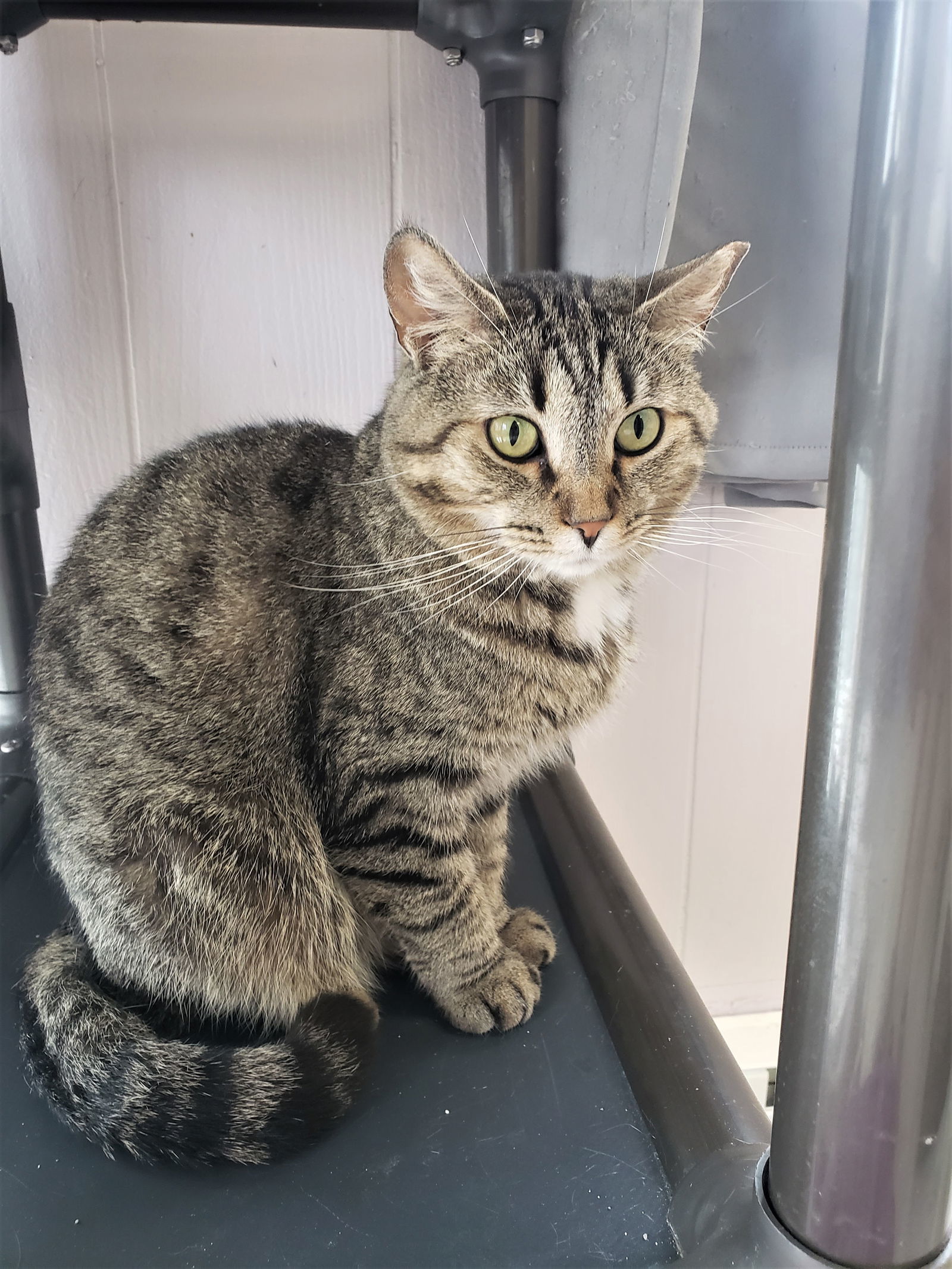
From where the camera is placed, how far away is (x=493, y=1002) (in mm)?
756

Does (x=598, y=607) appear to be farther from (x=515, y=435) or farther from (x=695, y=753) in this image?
(x=695, y=753)

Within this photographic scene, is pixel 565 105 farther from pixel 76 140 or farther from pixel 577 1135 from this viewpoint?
pixel 577 1135

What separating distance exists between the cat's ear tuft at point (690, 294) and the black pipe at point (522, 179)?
0.92 ft

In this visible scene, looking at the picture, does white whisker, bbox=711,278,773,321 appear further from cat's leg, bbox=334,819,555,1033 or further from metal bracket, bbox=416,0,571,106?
cat's leg, bbox=334,819,555,1033

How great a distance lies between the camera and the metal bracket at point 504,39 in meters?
0.87

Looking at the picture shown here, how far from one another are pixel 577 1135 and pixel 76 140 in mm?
1252

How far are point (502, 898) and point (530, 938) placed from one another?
0.19ft

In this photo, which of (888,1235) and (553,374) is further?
(553,374)

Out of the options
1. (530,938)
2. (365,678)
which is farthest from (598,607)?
(530,938)

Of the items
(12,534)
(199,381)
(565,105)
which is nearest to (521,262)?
(565,105)

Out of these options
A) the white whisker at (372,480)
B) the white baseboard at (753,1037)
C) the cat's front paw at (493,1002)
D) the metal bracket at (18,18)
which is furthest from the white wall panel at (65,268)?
the white baseboard at (753,1037)

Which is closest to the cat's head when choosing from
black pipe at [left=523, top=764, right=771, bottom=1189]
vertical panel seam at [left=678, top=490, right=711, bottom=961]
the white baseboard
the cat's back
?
the cat's back

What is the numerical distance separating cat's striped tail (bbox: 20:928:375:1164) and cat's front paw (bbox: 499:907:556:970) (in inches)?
7.0

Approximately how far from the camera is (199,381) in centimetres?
117
